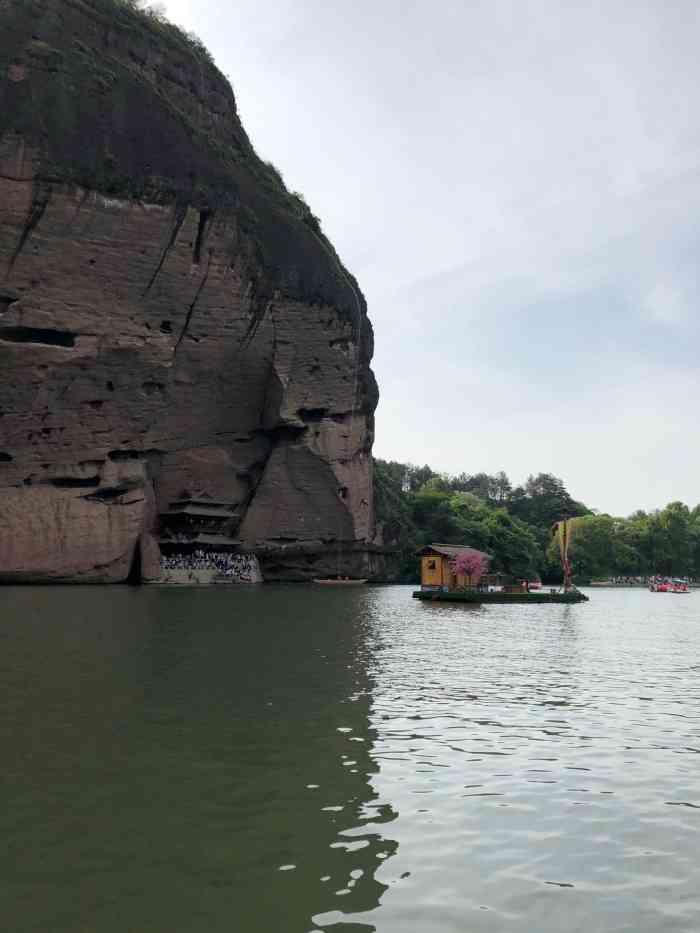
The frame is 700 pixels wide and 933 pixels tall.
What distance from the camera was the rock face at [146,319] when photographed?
4506 centimetres

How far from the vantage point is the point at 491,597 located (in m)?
49.8

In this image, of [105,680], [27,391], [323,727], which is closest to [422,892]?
[323,727]

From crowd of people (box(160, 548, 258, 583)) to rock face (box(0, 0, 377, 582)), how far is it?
1.49 metres

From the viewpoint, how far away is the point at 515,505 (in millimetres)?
130125

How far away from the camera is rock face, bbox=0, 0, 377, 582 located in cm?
4506

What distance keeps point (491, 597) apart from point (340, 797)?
43800 mm

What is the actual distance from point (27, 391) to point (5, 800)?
42085 mm

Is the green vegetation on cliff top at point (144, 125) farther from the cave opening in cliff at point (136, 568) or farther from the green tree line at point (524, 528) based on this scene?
the green tree line at point (524, 528)

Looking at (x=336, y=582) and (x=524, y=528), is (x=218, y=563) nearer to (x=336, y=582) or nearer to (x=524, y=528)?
(x=336, y=582)

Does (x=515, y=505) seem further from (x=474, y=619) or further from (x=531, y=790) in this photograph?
(x=531, y=790)

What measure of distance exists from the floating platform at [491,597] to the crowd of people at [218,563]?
47.6 ft

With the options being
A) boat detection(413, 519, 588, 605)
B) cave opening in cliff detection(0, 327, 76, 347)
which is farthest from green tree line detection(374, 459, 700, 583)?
cave opening in cliff detection(0, 327, 76, 347)

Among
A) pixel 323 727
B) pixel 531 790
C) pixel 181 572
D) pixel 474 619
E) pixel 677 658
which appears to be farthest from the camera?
pixel 181 572

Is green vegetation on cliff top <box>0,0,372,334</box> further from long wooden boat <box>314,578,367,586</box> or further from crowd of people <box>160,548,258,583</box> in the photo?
long wooden boat <box>314,578,367,586</box>
